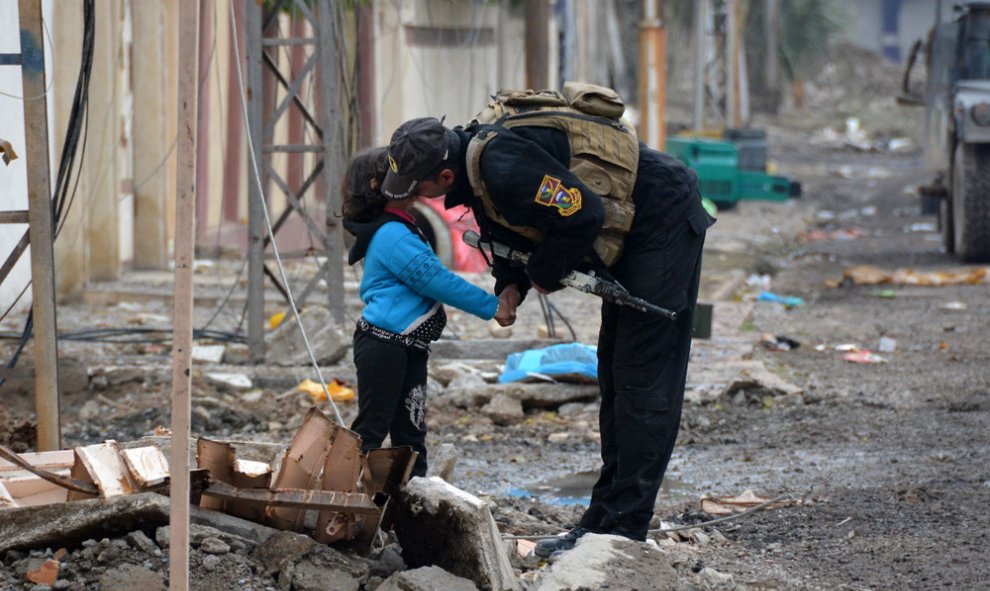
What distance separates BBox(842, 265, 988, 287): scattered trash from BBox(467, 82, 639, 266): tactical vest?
8.74m

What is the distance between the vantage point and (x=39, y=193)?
494 cm

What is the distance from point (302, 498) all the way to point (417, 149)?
1.08 metres

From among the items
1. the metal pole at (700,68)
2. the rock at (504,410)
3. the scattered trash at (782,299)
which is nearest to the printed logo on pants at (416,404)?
the rock at (504,410)

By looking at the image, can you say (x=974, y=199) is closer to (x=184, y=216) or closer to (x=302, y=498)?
(x=302, y=498)

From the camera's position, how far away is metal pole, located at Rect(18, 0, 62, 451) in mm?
4906

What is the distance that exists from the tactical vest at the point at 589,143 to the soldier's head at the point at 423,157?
3.0 inches

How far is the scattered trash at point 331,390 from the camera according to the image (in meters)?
7.20

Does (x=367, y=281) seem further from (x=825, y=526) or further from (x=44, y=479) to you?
(x=825, y=526)

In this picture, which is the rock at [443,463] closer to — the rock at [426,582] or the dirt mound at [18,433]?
the rock at [426,582]

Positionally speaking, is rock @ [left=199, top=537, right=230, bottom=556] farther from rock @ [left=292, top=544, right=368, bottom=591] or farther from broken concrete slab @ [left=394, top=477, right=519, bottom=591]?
broken concrete slab @ [left=394, top=477, right=519, bottom=591]

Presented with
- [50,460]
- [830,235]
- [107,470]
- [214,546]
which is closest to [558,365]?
[50,460]

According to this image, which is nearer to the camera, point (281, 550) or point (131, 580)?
point (131, 580)

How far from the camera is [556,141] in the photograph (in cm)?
388

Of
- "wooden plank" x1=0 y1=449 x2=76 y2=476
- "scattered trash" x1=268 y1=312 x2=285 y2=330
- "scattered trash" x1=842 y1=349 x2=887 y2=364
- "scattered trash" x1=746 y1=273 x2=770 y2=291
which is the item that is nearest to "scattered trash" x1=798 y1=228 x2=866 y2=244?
"scattered trash" x1=746 y1=273 x2=770 y2=291
